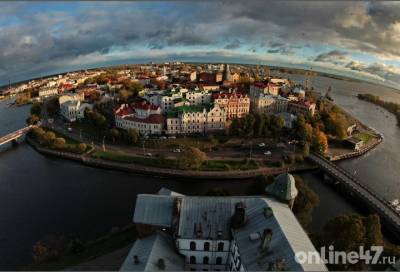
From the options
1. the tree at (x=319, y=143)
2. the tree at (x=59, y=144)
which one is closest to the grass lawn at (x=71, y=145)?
the tree at (x=59, y=144)

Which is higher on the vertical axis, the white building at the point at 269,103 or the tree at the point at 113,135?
the white building at the point at 269,103

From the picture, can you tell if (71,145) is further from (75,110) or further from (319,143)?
(319,143)

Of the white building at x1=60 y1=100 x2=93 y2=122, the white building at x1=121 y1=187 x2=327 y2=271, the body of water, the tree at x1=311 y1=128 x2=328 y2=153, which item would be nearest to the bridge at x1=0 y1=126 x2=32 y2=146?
the body of water

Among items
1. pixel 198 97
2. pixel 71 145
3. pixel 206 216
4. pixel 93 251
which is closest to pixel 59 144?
pixel 71 145

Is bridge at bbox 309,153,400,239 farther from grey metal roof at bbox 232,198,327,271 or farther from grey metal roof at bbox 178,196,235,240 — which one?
grey metal roof at bbox 178,196,235,240

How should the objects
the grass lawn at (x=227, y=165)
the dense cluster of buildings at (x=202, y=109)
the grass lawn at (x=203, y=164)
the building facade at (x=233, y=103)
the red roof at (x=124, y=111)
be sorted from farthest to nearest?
the building facade at (x=233, y=103)
the red roof at (x=124, y=111)
the dense cluster of buildings at (x=202, y=109)
the grass lawn at (x=203, y=164)
the grass lawn at (x=227, y=165)

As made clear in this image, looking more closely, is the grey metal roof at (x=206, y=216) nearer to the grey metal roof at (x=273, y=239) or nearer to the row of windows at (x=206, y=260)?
the grey metal roof at (x=273, y=239)
